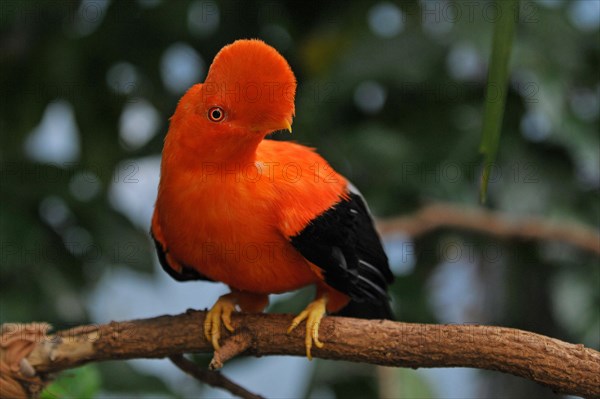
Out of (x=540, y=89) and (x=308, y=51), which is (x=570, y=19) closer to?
(x=540, y=89)

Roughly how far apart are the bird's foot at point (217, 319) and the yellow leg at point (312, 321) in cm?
14

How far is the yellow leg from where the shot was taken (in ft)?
4.75

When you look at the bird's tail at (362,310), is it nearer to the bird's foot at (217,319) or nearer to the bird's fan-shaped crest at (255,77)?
the bird's foot at (217,319)

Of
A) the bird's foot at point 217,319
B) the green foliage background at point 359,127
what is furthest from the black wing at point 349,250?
the green foliage background at point 359,127

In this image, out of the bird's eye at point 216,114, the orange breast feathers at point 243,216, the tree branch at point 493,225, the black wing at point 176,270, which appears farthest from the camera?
the tree branch at point 493,225

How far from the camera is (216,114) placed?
51.6 inches

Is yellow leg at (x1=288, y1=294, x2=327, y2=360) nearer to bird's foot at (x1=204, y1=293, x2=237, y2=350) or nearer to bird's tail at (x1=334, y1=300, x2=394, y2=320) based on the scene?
bird's foot at (x1=204, y1=293, x2=237, y2=350)

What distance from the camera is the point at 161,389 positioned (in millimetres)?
2611

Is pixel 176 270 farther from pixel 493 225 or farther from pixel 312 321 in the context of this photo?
pixel 493 225

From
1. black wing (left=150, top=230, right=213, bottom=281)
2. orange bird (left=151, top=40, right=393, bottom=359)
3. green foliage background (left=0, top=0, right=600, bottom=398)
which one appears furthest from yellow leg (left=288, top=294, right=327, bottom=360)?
green foliage background (left=0, top=0, right=600, bottom=398)

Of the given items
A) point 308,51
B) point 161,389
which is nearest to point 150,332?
point 161,389

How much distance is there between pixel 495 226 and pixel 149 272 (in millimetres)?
1271

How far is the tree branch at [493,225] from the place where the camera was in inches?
99.3

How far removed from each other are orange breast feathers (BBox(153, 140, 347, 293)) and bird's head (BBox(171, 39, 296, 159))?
0.40ft
